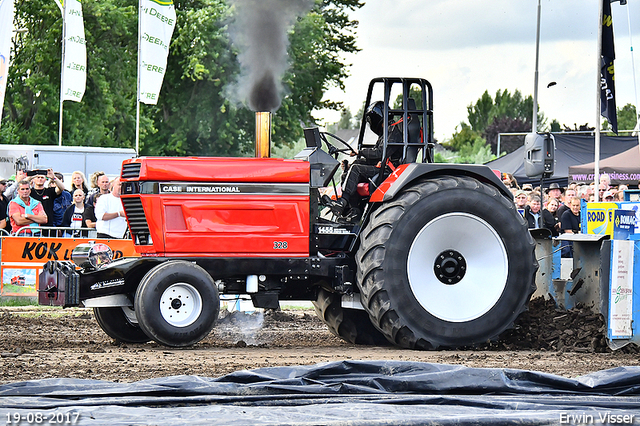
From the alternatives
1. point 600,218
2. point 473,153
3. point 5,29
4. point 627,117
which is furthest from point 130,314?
point 627,117

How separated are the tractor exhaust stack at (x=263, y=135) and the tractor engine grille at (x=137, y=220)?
1.25 metres

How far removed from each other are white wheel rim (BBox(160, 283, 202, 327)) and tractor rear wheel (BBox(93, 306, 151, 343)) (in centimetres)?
72

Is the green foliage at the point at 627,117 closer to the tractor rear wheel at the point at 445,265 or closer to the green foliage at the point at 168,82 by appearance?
the green foliage at the point at 168,82

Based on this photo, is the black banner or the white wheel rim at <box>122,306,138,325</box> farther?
the black banner

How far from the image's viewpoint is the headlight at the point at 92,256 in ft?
28.2

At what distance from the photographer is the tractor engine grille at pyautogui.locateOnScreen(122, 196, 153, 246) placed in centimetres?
835

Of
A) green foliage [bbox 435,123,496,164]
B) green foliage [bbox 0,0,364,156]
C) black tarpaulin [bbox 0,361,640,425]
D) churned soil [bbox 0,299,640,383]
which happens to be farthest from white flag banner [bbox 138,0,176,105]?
A: green foliage [bbox 435,123,496,164]

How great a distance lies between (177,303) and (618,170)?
588 inches

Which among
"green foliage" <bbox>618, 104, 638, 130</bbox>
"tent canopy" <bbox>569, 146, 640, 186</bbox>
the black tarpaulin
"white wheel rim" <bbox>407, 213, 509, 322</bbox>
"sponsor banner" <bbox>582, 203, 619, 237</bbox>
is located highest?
"green foliage" <bbox>618, 104, 638, 130</bbox>

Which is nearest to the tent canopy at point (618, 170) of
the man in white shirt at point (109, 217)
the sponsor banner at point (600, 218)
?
the sponsor banner at point (600, 218)

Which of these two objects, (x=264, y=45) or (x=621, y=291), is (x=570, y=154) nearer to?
(x=264, y=45)

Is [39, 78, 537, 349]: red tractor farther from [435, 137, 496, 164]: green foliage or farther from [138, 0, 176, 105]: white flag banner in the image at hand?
[435, 137, 496, 164]: green foliage

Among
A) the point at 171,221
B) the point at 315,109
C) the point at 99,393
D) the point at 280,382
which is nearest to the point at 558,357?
the point at 280,382

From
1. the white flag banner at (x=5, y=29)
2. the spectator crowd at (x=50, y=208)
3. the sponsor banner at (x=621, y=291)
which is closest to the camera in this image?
the sponsor banner at (x=621, y=291)
